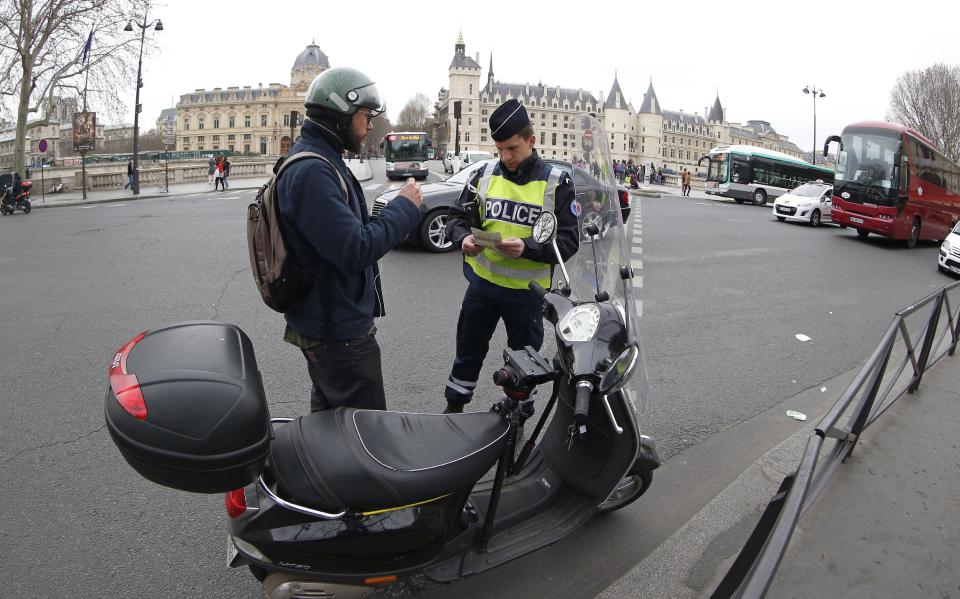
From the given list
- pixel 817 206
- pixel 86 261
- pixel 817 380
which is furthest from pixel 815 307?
pixel 817 206

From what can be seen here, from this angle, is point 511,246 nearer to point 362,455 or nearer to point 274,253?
point 274,253

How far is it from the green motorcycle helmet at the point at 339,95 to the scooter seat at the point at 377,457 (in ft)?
3.66

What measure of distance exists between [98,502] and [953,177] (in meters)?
23.3

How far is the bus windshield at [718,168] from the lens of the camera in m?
38.1

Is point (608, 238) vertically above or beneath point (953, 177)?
beneath

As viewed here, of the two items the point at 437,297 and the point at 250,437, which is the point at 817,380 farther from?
the point at 250,437

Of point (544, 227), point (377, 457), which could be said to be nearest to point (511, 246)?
point (544, 227)

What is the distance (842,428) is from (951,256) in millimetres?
11523

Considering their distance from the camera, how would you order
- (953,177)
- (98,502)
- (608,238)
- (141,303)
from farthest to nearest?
(953,177)
(141,303)
(98,502)
(608,238)

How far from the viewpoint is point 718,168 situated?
135 ft

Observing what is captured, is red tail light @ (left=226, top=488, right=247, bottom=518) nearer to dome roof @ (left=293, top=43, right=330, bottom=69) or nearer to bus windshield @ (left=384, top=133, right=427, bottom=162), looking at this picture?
bus windshield @ (left=384, top=133, right=427, bottom=162)

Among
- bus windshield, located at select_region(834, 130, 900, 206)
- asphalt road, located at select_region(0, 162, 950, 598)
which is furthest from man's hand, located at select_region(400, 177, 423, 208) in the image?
bus windshield, located at select_region(834, 130, 900, 206)

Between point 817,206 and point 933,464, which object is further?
point 817,206

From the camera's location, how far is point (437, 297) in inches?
313
